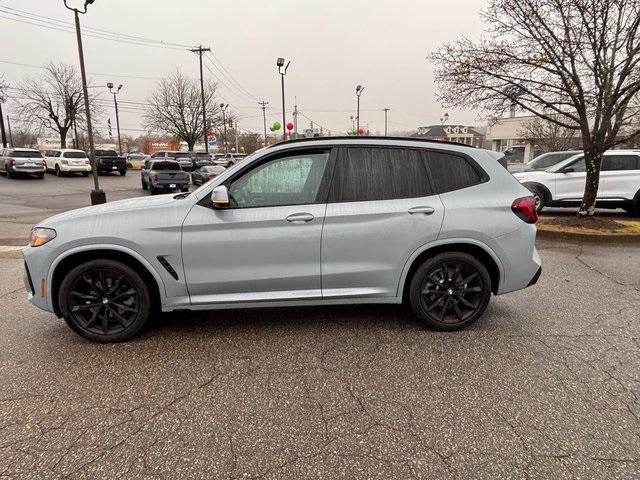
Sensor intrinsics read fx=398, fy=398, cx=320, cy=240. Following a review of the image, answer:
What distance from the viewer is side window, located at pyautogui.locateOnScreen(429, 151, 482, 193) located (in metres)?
3.73

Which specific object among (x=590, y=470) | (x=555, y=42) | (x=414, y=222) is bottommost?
(x=590, y=470)

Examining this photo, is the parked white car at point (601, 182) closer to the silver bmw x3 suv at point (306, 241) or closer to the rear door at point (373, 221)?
the silver bmw x3 suv at point (306, 241)

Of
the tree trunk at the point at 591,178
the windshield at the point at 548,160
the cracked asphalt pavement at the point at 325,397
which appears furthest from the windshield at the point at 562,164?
the cracked asphalt pavement at the point at 325,397

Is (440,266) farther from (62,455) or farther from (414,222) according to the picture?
(62,455)

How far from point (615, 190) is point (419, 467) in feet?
36.3

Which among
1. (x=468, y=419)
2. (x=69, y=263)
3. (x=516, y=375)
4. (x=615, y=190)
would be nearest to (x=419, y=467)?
(x=468, y=419)

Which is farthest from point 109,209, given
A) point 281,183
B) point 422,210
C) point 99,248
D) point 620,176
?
point 620,176

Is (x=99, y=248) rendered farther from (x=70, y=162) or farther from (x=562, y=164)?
(x=70, y=162)

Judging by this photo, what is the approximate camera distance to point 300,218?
346 centimetres

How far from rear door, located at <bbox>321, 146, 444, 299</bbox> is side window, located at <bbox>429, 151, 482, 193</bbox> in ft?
0.37

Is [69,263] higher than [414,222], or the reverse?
[414,222]

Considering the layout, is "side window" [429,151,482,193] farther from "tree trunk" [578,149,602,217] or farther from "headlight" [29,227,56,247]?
"tree trunk" [578,149,602,217]

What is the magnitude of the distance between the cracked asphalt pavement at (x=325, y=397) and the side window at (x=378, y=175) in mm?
1308

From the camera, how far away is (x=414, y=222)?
358 centimetres
